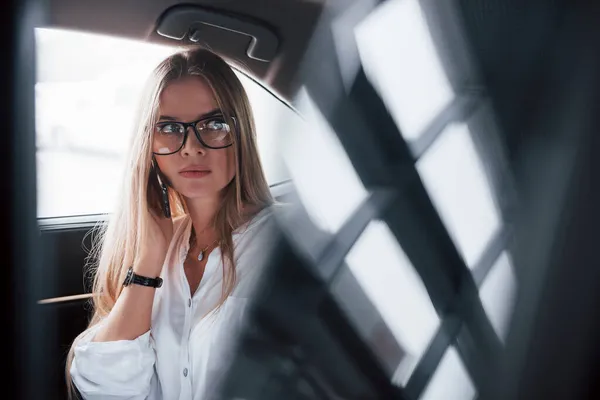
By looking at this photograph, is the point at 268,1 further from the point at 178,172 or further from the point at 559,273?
the point at 559,273

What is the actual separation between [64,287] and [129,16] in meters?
0.41

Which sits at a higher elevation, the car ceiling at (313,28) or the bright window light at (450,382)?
the car ceiling at (313,28)

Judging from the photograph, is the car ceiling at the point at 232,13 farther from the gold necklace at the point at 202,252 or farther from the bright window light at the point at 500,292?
the bright window light at the point at 500,292

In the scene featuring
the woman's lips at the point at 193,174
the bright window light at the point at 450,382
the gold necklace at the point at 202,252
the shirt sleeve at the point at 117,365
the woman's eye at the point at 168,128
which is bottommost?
the shirt sleeve at the point at 117,365

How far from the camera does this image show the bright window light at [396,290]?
0.87 metres

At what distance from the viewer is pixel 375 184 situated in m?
0.87

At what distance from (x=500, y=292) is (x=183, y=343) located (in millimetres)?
497

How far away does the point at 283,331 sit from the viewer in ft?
2.89

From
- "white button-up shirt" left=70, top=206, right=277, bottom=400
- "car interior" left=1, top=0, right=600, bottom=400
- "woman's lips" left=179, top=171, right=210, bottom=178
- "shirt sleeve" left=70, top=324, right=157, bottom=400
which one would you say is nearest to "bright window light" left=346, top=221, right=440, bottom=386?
"car interior" left=1, top=0, right=600, bottom=400

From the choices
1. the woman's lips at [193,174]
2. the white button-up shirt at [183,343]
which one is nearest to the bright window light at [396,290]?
the white button-up shirt at [183,343]

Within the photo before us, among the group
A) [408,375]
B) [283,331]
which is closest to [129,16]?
[283,331]

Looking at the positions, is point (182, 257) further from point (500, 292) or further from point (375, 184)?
point (500, 292)

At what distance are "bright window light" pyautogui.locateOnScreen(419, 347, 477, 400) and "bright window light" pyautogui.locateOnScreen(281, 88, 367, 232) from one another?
269 millimetres

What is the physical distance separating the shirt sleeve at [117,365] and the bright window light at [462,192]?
1.64ft
